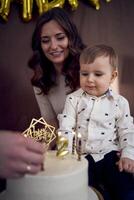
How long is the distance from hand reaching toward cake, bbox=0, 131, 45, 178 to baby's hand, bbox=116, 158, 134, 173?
24.4 inches

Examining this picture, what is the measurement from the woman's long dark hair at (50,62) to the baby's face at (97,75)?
0.87 feet

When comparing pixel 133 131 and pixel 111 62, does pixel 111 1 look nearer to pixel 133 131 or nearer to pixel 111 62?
pixel 111 62

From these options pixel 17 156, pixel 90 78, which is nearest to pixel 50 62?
pixel 90 78

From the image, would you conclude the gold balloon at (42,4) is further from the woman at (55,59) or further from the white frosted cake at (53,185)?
the white frosted cake at (53,185)

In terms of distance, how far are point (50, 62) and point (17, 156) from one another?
3.43 feet

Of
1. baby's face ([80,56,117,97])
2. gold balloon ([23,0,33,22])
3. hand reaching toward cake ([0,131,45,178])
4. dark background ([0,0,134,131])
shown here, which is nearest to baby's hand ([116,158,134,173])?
baby's face ([80,56,117,97])

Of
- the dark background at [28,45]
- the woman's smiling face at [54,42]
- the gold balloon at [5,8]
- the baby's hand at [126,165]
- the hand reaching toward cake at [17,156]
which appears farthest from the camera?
the dark background at [28,45]

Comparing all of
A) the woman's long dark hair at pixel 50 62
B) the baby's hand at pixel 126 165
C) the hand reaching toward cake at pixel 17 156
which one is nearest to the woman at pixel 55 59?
the woman's long dark hair at pixel 50 62

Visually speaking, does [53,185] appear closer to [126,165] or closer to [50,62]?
[126,165]

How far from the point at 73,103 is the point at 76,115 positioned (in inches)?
1.6

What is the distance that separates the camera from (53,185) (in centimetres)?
76

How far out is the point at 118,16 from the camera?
6.01 ft

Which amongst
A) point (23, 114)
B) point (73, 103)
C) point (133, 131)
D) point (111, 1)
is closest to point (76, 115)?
point (73, 103)

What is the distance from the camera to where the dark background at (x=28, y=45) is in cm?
170
